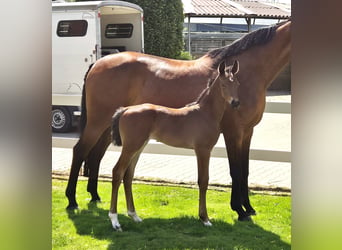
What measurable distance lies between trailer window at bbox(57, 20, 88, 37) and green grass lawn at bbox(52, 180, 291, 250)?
5106mm

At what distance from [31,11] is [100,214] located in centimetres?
314

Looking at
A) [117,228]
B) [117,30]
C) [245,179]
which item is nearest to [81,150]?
[117,228]

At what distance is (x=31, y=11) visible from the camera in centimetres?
82

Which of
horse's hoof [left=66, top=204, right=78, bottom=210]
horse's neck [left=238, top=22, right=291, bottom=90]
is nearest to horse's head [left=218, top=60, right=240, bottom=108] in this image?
horse's neck [left=238, top=22, right=291, bottom=90]

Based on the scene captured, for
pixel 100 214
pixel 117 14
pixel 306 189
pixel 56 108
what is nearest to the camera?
pixel 306 189

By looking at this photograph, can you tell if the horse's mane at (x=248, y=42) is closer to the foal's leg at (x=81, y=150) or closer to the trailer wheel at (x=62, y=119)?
the foal's leg at (x=81, y=150)

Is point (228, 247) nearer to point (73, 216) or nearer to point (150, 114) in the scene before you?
point (150, 114)

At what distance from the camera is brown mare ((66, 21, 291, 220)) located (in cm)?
345

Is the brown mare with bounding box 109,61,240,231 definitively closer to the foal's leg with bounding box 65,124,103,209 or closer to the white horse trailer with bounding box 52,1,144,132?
the foal's leg with bounding box 65,124,103,209

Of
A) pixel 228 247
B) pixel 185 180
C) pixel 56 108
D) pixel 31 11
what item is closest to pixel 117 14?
pixel 56 108

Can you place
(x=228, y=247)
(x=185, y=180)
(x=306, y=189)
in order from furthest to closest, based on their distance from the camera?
1. (x=185, y=180)
2. (x=228, y=247)
3. (x=306, y=189)

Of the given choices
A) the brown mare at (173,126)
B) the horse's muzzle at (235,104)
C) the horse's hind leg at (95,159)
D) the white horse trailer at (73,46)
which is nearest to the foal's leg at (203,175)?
the brown mare at (173,126)

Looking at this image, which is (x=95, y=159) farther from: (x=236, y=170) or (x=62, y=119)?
(x=62, y=119)

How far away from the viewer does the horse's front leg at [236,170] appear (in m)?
3.46
